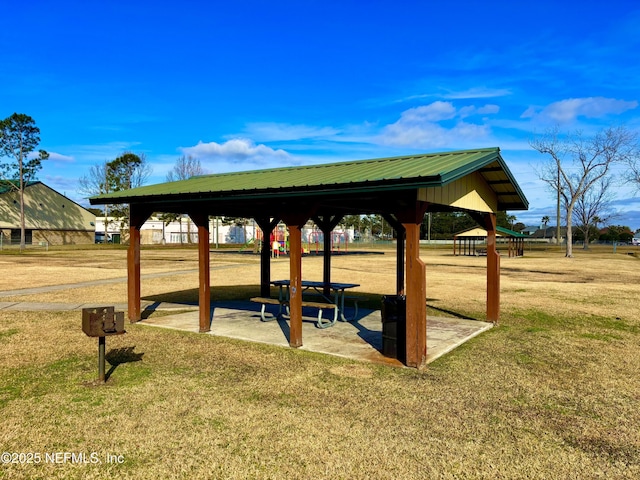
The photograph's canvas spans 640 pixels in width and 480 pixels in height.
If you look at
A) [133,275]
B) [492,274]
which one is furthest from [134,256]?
[492,274]

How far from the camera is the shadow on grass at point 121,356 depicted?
23.5 ft

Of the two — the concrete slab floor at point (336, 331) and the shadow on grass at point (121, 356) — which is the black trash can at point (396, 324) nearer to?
the concrete slab floor at point (336, 331)

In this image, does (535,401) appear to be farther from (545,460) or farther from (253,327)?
(253,327)

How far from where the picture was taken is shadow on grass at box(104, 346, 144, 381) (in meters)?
7.17

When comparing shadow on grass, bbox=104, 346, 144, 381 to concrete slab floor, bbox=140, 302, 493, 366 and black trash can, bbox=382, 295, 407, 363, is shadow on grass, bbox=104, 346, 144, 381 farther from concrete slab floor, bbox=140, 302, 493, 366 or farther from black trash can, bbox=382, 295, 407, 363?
black trash can, bbox=382, 295, 407, 363

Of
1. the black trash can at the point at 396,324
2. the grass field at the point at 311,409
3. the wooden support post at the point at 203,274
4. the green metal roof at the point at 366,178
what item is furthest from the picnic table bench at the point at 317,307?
the green metal roof at the point at 366,178

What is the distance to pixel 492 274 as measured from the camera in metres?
10.4

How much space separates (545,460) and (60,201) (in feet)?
242

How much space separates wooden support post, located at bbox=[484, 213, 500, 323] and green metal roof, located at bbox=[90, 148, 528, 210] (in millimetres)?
791

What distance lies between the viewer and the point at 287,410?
532cm

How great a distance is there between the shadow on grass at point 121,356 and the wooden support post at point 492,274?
7256 mm

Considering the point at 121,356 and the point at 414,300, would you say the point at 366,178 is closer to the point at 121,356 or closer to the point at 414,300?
the point at 414,300

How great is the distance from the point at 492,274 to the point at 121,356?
24.8ft

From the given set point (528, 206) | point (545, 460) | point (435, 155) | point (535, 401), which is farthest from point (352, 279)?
point (545, 460)
